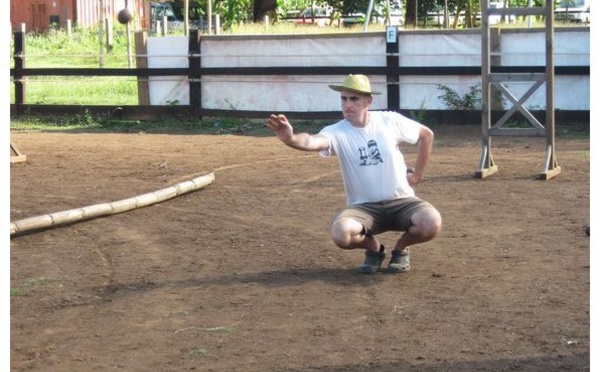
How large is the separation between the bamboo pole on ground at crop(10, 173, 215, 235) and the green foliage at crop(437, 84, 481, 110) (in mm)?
7919

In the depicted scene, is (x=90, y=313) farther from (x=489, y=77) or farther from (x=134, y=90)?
(x=134, y=90)

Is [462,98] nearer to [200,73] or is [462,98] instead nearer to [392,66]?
[392,66]

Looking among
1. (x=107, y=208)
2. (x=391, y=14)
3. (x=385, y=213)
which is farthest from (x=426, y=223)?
(x=391, y=14)

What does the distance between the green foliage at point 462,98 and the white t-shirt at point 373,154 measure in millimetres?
11270

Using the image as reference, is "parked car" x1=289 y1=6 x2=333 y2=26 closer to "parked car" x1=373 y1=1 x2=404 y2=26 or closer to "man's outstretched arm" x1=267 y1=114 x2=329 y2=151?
"parked car" x1=373 y1=1 x2=404 y2=26

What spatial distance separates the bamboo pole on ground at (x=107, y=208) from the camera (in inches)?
372

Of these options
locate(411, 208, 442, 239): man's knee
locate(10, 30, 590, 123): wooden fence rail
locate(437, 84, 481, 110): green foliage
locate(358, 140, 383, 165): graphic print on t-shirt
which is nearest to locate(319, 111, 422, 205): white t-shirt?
locate(358, 140, 383, 165): graphic print on t-shirt

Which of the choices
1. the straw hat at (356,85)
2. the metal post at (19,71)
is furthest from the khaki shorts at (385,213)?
the metal post at (19,71)

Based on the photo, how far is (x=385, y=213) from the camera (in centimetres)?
796

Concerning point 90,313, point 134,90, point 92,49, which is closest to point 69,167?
point 90,313

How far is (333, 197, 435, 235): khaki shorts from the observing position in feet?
25.9

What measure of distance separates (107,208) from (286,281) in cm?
322

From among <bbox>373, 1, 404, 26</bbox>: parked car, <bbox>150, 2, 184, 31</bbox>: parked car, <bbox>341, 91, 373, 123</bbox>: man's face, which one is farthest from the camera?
<bbox>150, 2, 184, 31</bbox>: parked car

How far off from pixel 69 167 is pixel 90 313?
7586mm
